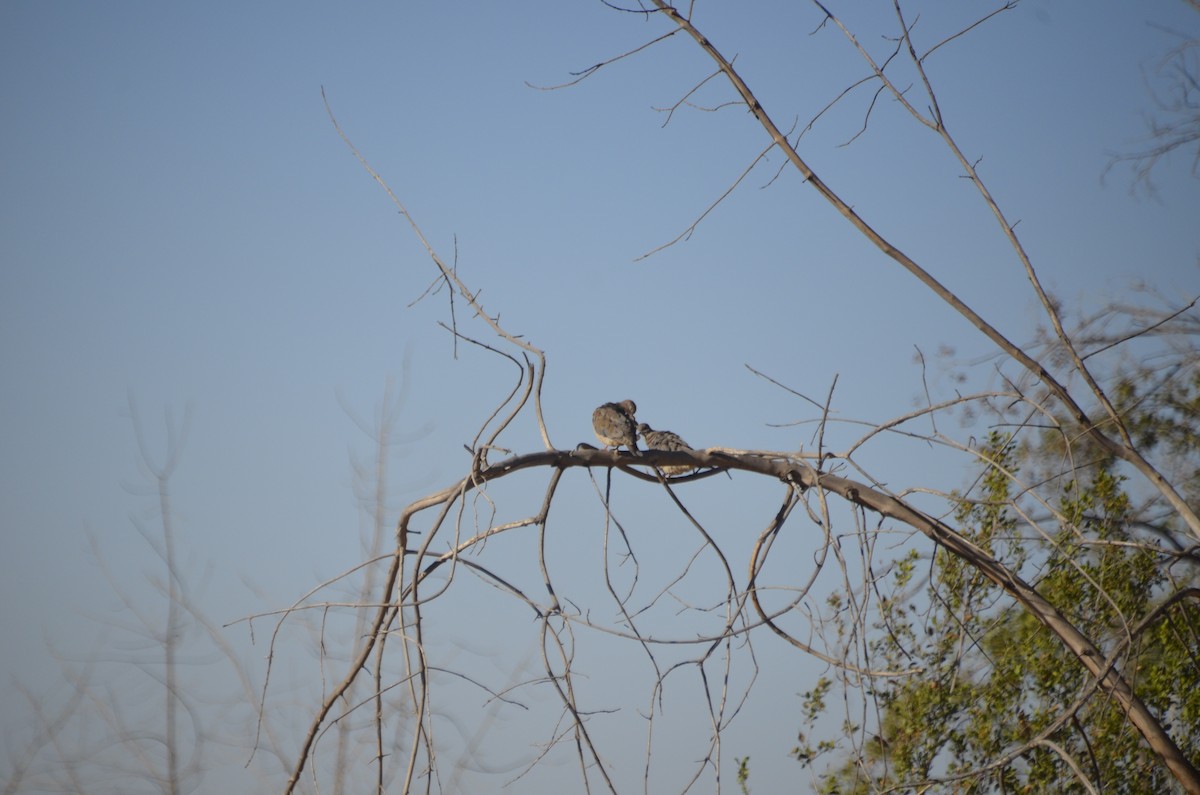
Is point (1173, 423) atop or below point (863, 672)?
atop

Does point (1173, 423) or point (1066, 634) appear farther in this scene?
point (1173, 423)

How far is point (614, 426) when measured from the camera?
16.9 feet

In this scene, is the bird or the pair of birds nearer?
the pair of birds

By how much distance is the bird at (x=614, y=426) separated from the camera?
508 cm

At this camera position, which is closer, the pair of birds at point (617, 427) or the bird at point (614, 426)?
the pair of birds at point (617, 427)

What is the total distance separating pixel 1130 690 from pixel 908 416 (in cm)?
100

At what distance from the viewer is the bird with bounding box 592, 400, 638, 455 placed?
5.08 metres

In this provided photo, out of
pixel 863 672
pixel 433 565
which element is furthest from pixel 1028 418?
pixel 433 565

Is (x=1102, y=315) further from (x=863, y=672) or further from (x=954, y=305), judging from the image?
(x=863, y=672)

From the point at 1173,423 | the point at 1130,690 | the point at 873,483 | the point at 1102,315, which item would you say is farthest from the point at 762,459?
the point at 1173,423

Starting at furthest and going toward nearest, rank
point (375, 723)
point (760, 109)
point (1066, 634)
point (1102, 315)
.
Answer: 1. point (1102, 315)
2. point (760, 109)
3. point (1066, 634)
4. point (375, 723)

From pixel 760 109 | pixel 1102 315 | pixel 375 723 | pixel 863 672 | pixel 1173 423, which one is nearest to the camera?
pixel 863 672

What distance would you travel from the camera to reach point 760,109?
3.32 m

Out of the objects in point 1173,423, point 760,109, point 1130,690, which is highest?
point 1173,423
